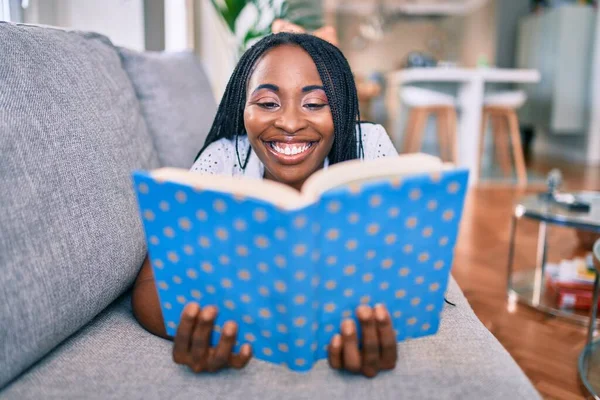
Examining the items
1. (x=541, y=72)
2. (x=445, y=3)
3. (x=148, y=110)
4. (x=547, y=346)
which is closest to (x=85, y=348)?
(x=148, y=110)

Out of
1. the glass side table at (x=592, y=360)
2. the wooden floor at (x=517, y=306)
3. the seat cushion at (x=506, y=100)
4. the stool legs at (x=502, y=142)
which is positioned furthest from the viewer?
the stool legs at (x=502, y=142)

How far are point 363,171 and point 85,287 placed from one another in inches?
17.5

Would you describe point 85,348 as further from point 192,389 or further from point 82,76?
point 82,76

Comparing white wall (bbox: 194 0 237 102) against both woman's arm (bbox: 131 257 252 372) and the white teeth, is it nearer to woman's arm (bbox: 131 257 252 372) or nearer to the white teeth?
the white teeth

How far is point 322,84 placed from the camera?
850mm

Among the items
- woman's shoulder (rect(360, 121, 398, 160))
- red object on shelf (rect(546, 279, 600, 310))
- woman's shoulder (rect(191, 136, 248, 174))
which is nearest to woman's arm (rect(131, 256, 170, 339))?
woman's shoulder (rect(191, 136, 248, 174))

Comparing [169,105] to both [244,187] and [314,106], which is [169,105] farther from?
[244,187]

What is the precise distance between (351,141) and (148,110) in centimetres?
63

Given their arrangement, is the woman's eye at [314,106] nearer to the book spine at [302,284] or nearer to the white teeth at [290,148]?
the white teeth at [290,148]

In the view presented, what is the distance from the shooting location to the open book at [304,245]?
0.52 metres

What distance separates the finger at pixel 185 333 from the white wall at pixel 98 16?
1479mm

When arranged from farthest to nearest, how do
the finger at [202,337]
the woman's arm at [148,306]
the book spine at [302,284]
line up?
the woman's arm at [148,306] → the finger at [202,337] → the book spine at [302,284]

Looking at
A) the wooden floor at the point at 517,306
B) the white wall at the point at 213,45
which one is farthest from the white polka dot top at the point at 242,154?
the white wall at the point at 213,45

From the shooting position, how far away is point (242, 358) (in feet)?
2.04
